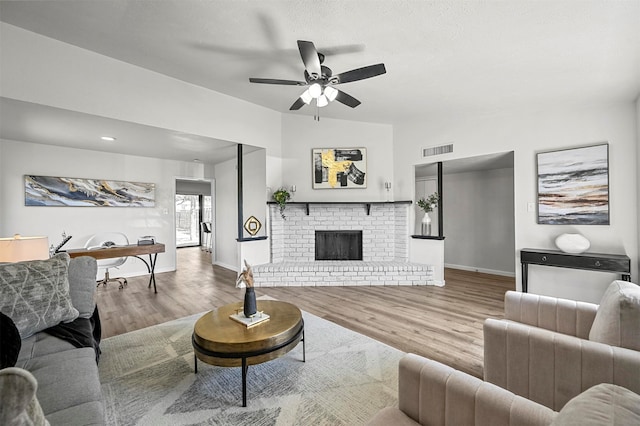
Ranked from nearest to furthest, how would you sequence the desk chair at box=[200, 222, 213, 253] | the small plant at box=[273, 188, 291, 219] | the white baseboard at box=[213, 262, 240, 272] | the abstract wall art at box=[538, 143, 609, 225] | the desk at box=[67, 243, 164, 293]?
the abstract wall art at box=[538, 143, 609, 225], the desk at box=[67, 243, 164, 293], the small plant at box=[273, 188, 291, 219], the white baseboard at box=[213, 262, 240, 272], the desk chair at box=[200, 222, 213, 253]

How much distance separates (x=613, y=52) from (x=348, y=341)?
136 inches

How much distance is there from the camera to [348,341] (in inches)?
98.8

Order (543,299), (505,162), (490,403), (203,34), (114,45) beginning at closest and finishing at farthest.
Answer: (490,403) < (543,299) < (203,34) < (114,45) < (505,162)

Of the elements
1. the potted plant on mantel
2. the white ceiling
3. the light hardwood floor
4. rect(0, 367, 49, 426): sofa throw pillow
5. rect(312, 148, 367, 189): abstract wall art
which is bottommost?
the light hardwood floor

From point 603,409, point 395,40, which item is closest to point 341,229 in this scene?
point 395,40

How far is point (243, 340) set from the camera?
171 centimetres

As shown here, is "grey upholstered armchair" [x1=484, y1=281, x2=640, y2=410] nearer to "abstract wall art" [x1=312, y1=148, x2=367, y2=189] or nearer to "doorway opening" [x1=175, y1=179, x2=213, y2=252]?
"abstract wall art" [x1=312, y1=148, x2=367, y2=189]

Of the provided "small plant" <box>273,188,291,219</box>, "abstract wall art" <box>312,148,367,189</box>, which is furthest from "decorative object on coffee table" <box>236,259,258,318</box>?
"abstract wall art" <box>312,148,367,189</box>

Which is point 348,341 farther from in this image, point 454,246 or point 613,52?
point 454,246

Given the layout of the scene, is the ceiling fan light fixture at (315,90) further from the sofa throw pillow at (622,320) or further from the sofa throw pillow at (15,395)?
the sofa throw pillow at (15,395)

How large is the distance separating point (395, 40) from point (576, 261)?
323 centimetres

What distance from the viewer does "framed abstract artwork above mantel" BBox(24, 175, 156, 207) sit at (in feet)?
13.9

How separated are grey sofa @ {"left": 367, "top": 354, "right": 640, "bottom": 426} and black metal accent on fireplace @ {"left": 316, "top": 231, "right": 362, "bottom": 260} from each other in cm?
389

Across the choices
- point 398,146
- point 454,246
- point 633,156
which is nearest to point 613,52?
point 633,156
